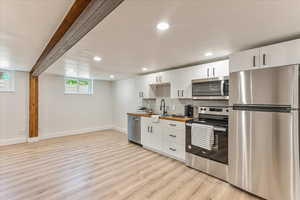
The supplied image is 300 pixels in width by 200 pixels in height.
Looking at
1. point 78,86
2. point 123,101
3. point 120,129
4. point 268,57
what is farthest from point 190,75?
point 78,86

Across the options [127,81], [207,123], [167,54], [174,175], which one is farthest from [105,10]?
[127,81]

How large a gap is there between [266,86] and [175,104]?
2.44 m

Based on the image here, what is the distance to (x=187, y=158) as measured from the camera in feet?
10.4

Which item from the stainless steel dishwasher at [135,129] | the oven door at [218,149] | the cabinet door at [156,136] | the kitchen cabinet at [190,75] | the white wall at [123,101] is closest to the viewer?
the oven door at [218,149]

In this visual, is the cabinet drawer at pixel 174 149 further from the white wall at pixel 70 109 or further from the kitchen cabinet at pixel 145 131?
the white wall at pixel 70 109

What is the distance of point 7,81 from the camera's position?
469cm

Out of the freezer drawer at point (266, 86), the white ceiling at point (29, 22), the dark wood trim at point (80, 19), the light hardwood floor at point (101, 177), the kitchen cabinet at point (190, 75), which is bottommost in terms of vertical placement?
the light hardwood floor at point (101, 177)

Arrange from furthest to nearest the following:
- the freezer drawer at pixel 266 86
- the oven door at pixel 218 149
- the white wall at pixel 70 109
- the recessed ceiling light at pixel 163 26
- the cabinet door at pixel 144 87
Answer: the white wall at pixel 70 109
the cabinet door at pixel 144 87
the oven door at pixel 218 149
the freezer drawer at pixel 266 86
the recessed ceiling light at pixel 163 26

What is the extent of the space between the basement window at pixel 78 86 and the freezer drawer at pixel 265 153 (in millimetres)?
5727

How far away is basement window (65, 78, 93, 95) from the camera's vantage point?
5882 millimetres

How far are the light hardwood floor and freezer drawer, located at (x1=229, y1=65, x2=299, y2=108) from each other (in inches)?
57.3

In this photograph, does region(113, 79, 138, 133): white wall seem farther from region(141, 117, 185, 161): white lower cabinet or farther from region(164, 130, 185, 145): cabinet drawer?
region(164, 130, 185, 145): cabinet drawer

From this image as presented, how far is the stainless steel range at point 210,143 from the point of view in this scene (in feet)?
8.55

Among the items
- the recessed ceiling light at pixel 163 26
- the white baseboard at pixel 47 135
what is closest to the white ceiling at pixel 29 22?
the recessed ceiling light at pixel 163 26
